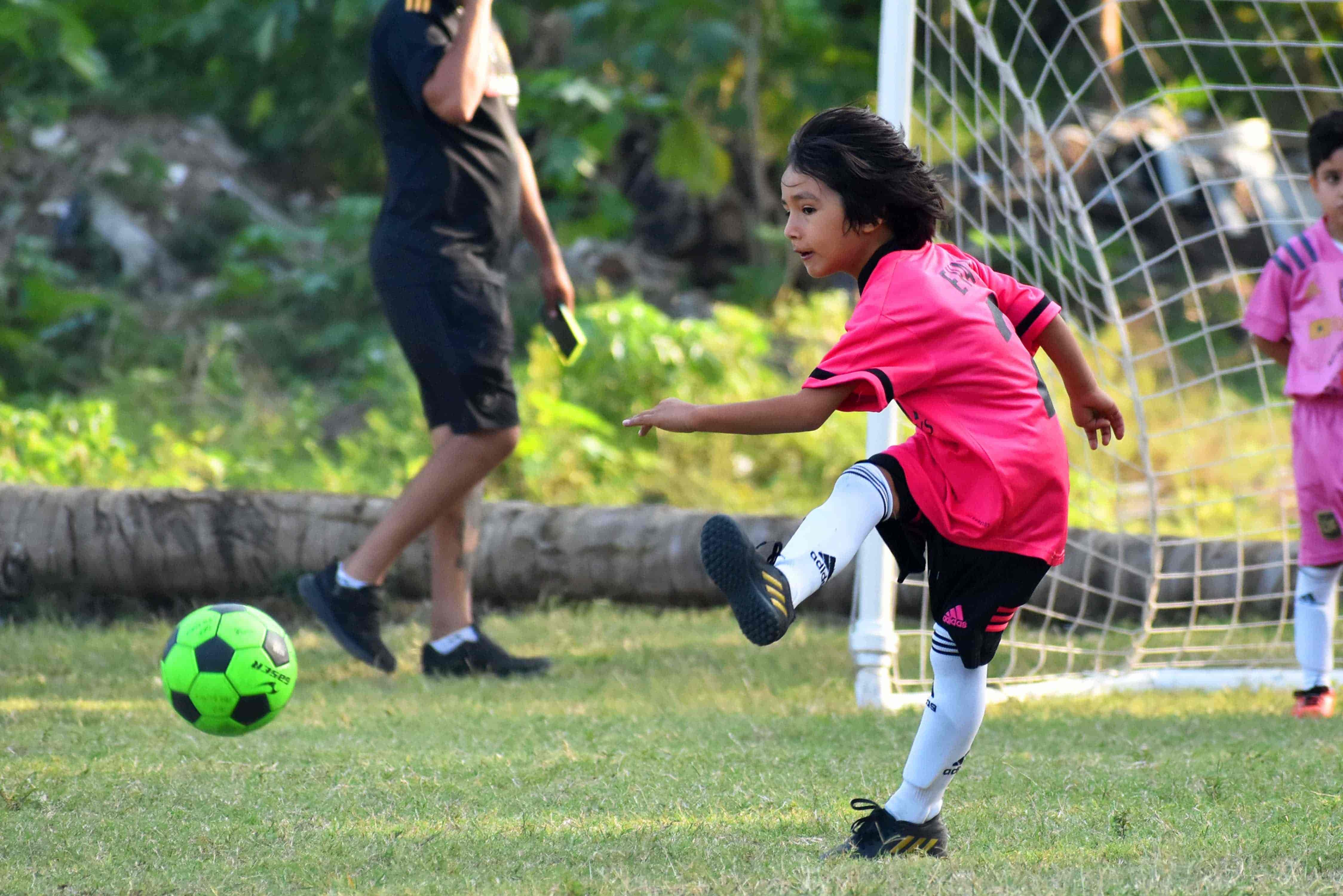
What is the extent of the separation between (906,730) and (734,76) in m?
7.28

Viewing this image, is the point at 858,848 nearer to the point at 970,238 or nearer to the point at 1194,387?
the point at 970,238

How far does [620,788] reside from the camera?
9.70 ft

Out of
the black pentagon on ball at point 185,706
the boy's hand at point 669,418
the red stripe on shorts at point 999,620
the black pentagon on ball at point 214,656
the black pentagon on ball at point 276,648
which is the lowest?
the black pentagon on ball at point 185,706

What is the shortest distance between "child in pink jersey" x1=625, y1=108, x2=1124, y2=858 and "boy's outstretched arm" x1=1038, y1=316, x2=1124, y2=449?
8cm

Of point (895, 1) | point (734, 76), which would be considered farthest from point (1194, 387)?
point (895, 1)

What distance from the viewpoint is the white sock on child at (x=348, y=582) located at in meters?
4.21

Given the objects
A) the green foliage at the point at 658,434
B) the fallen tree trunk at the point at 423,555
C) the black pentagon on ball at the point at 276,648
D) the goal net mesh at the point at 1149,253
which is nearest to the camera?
the black pentagon on ball at the point at 276,648

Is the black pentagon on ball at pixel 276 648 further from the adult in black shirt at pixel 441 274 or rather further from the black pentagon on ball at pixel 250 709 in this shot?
the adult in black shirt at pixel 441 274

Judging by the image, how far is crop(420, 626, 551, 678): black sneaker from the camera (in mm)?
4383

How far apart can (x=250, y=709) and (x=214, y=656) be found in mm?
142

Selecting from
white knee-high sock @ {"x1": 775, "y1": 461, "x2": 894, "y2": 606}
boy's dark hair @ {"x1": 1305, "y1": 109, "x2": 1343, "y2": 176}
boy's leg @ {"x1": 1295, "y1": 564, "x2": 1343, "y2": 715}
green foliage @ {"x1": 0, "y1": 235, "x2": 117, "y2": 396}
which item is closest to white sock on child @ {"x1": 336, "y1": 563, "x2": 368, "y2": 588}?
white knee-high sock @ {"x1": 775, "y1": 461, "x2": 894, "y2": 606}

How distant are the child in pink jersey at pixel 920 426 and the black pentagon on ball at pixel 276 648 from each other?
1.29 meters

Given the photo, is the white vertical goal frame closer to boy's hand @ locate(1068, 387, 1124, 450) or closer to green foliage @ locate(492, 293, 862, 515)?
boy's hand @ locate(1068, 387, 1124, 450)

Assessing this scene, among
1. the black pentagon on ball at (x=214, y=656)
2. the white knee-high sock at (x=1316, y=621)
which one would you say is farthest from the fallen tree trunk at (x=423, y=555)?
the black pentagon on ball at (x=214, y=656)
